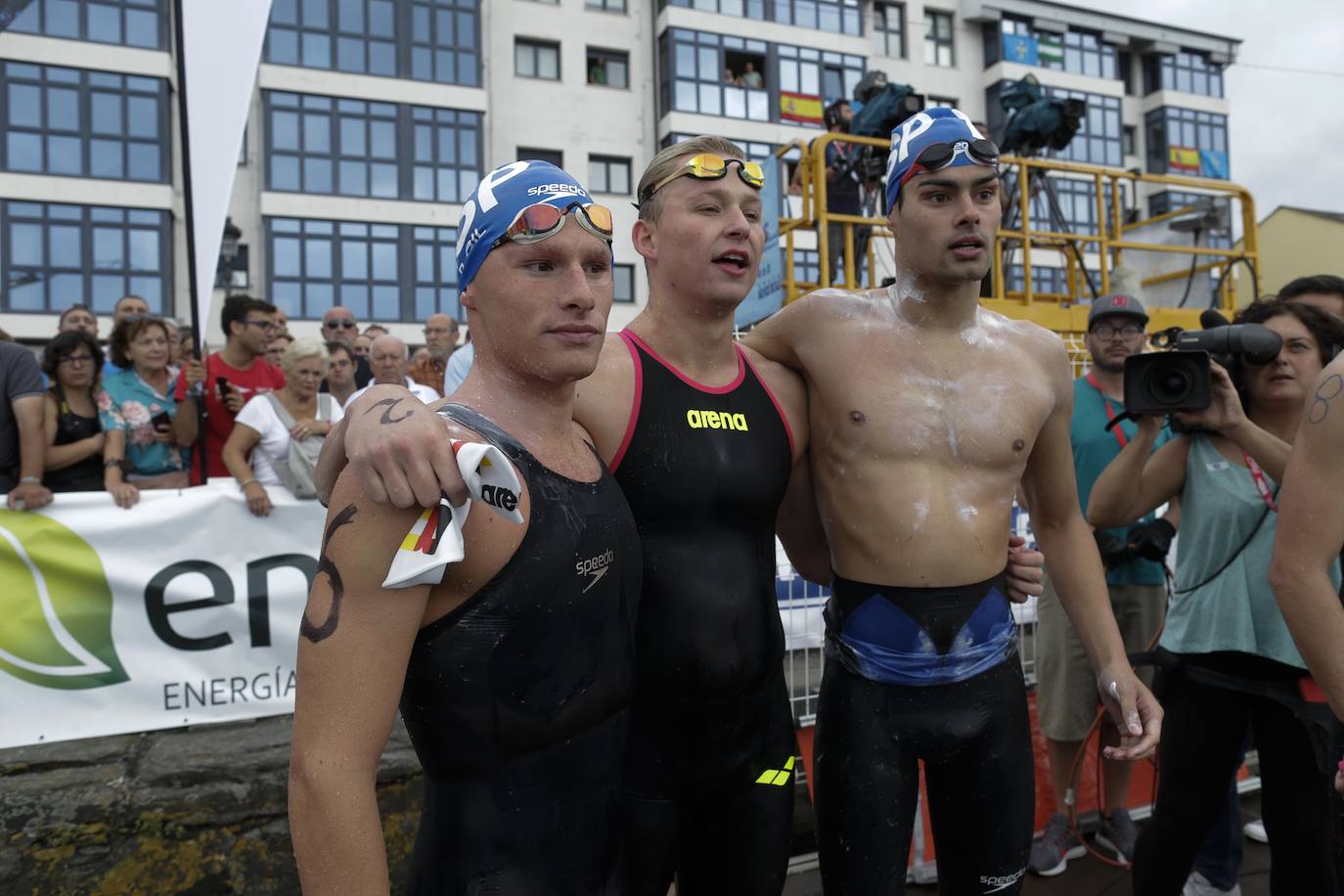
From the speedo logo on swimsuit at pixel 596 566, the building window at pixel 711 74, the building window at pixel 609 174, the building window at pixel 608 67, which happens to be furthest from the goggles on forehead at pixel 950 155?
the building window at pixel 608 67

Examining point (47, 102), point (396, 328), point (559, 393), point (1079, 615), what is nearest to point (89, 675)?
point (559, 393)

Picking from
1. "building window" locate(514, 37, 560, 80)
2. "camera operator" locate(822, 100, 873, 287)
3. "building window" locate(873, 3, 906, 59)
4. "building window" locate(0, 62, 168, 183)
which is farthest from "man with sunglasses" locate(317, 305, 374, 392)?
"building window" locate(873, 3, 906, 59)

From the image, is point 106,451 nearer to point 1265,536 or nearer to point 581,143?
point 1265,536

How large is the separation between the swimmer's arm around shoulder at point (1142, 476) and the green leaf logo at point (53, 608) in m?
4.26

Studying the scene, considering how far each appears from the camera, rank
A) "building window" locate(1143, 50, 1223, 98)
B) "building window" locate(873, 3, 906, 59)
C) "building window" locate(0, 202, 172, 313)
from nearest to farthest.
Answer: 1. "building window" locate(0, 202, 172, 313)
2. "building window" locate(873, 3, 906, 59)
3. "building window" locate(1143, 50, 1223, 98)

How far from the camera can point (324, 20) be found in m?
23.3

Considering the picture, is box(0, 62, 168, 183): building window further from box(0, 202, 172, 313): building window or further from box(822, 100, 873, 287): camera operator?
box(822, 100, 873, 287): camera operator

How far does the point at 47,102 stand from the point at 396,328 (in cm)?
900

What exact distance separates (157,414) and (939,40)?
3243 centimetres

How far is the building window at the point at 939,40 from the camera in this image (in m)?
31.5

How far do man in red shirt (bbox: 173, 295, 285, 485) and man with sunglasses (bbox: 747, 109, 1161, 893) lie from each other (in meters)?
3.61

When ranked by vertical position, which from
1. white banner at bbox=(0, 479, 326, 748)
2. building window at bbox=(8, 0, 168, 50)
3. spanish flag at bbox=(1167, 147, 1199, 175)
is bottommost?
white banner at bbox=(0, 479, 326, 748)

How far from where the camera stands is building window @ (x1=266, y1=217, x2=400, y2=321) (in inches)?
898

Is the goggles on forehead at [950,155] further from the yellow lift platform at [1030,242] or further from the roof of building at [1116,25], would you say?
the roof of building at [1116,25]
